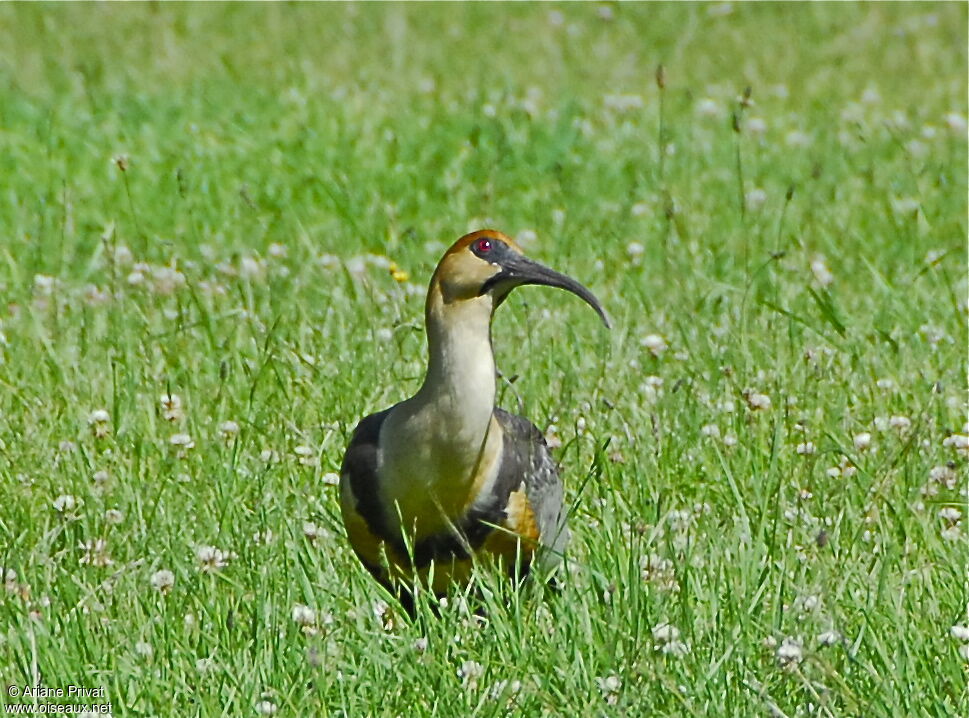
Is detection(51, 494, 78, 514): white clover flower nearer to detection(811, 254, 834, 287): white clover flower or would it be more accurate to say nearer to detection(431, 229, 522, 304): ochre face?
detection(431, 229, 522, 304): ochre face

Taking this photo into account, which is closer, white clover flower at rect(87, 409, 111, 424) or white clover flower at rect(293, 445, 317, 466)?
white clover flower at rect(293, 445, 317, 466)

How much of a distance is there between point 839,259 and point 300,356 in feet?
9.43

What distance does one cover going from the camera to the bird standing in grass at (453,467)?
447cm

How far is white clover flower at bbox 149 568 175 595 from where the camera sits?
4250 millimetres

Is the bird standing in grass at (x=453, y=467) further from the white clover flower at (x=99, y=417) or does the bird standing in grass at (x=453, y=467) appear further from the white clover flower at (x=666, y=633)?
the white clover flower at (x=99, y=417)

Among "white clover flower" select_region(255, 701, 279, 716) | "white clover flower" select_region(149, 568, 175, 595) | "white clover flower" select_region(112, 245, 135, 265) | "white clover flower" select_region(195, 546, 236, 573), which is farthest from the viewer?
"white clover flower" select_region(112, 245, 135, 265)

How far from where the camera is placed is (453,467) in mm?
4484

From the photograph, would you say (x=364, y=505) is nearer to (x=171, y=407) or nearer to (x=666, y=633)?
(x=666, y=633)

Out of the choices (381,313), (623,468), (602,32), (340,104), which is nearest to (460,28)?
(602,32)

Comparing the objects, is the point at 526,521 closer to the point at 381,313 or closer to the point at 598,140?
the point at 381,313

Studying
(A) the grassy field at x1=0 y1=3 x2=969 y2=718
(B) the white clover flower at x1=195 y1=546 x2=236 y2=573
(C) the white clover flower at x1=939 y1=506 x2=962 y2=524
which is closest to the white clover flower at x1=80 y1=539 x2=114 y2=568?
(A) the grassy field at x1=0 y1=3 x2=969 y2=718

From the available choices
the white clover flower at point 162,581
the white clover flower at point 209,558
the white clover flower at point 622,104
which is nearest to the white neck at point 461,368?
the white clover flower at point 209,558

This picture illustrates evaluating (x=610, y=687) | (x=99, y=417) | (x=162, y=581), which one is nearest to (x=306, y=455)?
(x=99, y=417)

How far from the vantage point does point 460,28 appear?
12.3 m
